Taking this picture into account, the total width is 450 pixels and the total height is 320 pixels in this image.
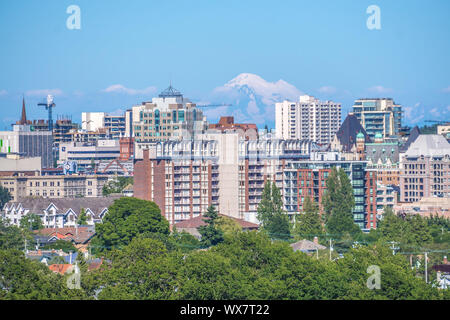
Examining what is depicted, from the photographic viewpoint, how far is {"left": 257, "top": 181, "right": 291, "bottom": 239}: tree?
85.4 metres

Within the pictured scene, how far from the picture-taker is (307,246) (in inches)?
2921

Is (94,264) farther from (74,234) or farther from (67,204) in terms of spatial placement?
(67,204)

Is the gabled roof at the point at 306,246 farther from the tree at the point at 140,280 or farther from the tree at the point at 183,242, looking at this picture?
the tree at the point at 140,280

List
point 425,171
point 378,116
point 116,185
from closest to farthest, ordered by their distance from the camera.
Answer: point 425,171, point 116,185, point 378,116

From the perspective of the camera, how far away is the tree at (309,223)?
273ft

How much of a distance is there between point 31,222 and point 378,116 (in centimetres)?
9452

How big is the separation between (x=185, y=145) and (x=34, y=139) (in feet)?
312

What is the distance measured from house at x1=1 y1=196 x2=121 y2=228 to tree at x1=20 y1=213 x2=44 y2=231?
8.69 feet

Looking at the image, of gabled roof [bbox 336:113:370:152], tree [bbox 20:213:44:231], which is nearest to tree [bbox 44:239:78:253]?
tree [bbox 20:213:44:231]

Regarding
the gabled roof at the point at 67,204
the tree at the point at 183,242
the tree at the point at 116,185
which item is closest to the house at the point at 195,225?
the tree at the point at 183,242

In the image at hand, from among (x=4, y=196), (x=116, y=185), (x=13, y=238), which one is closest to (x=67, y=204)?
(x=4, y=196)

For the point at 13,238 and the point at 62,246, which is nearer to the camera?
the point at 62,246

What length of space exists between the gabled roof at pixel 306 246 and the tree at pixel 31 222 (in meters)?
26.8

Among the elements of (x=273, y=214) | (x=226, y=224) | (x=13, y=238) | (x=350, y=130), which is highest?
(x=350, y=130)
